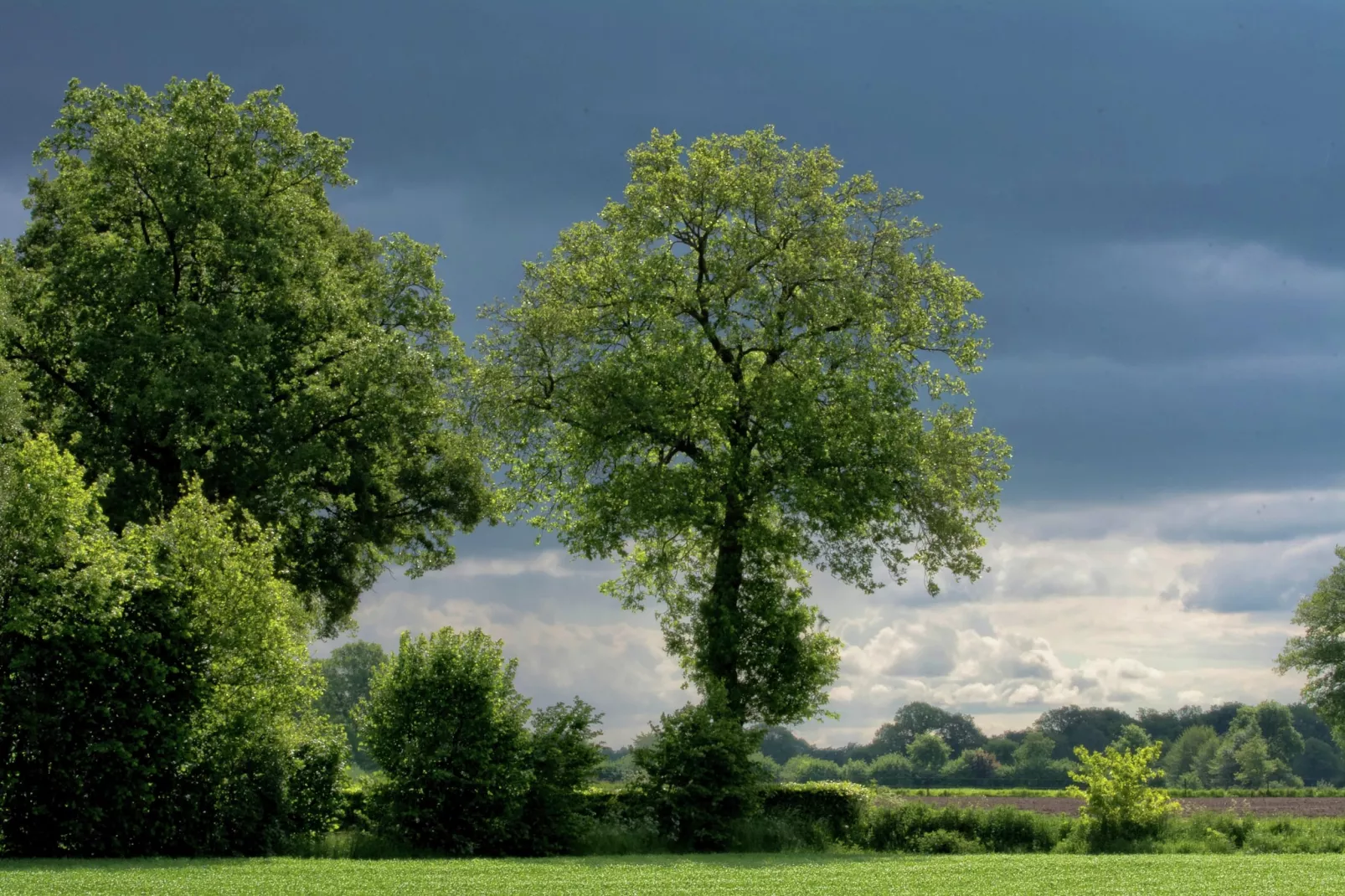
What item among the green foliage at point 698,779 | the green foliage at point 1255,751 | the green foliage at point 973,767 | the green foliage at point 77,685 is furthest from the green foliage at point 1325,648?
the green foliage at point 77,685

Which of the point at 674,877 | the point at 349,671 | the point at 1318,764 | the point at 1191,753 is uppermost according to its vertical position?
the point at 349,671

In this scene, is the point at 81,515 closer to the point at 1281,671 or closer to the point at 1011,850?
the point at 1011,850

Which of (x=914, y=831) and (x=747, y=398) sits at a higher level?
(x=747, y=398)

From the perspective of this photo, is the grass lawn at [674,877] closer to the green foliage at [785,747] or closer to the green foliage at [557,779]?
the green foliage at [557,779]

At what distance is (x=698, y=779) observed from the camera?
2847 centimetres

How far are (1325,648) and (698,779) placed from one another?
50.0 meters

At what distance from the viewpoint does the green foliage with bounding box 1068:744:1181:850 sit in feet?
94.2

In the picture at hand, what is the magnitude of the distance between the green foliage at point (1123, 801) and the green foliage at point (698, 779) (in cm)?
830

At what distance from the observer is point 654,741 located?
2961 cm

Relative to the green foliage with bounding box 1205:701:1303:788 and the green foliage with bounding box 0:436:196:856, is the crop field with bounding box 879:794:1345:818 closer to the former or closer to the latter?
the green foliage with bounding box 0:436:196:856

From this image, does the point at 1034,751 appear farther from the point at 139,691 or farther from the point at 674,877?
the point at 139,691

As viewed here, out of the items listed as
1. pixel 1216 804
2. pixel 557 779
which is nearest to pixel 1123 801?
pixel 1216 804

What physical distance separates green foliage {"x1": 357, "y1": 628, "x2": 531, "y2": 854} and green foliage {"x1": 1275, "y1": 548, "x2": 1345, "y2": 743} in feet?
176

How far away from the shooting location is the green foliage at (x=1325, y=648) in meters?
63.7
